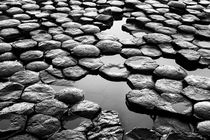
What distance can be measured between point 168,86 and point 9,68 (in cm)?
107

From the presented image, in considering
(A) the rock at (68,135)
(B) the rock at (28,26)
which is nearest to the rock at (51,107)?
(A) the rock at (68,135)

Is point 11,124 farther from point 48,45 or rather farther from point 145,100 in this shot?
point 48,45

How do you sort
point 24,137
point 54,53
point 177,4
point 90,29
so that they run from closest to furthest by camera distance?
point 24,137 < point 54,53 < point 90,29 < point 177,4

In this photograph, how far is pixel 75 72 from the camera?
5.53 ft

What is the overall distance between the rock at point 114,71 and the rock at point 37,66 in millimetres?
400

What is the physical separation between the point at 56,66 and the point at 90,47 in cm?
35

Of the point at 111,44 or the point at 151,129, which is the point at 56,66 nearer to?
the point at 111,44

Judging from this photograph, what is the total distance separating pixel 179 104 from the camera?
142cm

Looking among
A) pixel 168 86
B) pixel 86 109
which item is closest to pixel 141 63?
pixel 168 86

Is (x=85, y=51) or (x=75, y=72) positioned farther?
(x=85, y=51)

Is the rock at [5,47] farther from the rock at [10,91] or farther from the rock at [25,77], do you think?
the rock at [10,91]

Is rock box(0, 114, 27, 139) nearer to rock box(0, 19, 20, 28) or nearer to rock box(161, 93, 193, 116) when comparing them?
rock box(161, 93, 193, 116)

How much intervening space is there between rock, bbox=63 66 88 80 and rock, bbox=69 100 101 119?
284mm

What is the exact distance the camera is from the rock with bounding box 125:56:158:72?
1.72 metres
